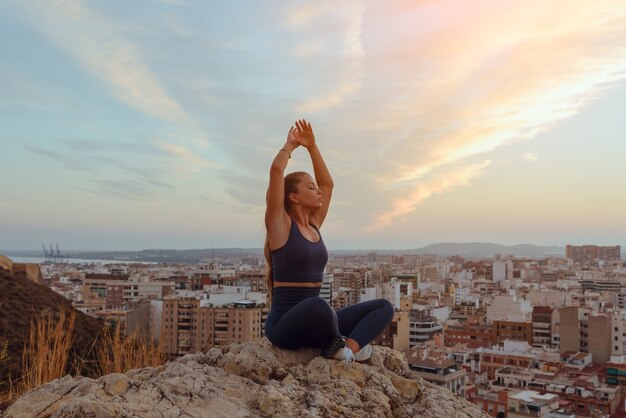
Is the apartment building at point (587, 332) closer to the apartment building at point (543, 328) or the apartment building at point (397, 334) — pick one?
the apartment building at point (543, 328)

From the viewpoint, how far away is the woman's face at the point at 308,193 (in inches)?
122

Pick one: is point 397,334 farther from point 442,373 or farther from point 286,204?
point 286,204

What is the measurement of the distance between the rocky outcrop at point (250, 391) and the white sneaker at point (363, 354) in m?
0.04

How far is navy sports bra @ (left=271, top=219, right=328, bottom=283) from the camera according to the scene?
2.94 m

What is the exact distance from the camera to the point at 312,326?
8.87 feet

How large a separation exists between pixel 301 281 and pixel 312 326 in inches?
11.9


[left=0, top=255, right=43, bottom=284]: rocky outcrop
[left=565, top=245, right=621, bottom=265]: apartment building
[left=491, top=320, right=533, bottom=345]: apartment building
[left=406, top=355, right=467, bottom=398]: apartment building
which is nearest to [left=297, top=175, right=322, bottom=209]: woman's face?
[left=0, top=255, right=43, bottom=284]: rocky outcrop

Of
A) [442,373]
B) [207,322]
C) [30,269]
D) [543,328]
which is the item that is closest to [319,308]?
[30,269]

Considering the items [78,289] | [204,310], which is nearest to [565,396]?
[204,310]

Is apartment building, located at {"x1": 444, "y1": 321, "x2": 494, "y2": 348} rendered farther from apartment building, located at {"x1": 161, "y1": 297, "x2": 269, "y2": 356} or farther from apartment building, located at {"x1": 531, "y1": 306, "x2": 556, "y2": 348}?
apartment building, located at {"x1": 161, "y1": 297, "x2": 269, "y2": 356}

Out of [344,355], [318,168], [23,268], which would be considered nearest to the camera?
[344,355]

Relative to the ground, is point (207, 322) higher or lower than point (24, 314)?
lower

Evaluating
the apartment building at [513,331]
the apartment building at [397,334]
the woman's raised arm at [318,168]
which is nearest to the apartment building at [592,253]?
the apartment building at [513,331]

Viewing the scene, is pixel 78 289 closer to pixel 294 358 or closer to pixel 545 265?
pixel 294 358
